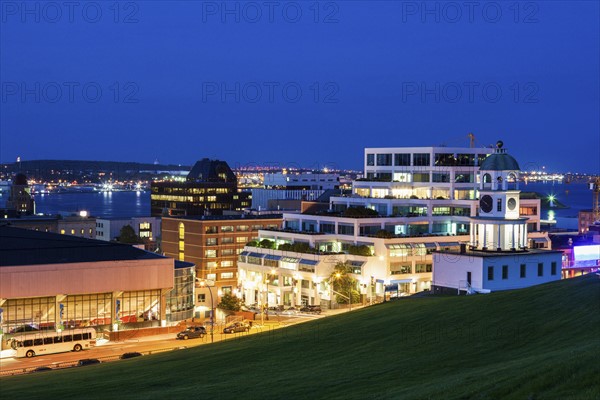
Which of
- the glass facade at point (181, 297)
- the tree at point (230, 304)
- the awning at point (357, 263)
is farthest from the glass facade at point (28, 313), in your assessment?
the awning at point (357, 263)

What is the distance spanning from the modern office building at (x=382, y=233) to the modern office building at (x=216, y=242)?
47.6 feet

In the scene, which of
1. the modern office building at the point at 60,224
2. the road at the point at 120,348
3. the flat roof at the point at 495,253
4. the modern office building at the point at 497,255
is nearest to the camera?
the road at the point at 120,348

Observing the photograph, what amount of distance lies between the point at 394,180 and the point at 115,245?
179 ft

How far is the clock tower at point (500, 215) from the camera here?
73.5 metres

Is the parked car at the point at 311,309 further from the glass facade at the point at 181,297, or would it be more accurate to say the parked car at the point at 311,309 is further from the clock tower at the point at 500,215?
the clock tower at the point at 500,215

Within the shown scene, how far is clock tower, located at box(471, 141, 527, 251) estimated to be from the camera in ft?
241

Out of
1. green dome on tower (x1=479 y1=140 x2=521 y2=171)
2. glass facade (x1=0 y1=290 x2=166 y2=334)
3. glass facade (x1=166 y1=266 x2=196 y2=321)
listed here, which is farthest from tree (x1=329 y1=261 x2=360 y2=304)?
green dome on tower (x1=479 y1=140 x2=521 y2=171)

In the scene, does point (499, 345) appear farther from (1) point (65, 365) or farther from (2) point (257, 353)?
(1) point (65, 365)

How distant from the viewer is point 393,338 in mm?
43812

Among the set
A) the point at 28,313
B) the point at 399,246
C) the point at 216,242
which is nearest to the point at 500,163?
the point at 399,246

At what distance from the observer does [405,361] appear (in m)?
36.9

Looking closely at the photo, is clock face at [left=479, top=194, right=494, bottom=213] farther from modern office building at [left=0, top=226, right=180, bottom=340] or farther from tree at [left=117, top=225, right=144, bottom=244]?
tree at [left=117, top=225, right=144, bottom=244]

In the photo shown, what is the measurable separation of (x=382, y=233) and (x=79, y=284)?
38.6 m

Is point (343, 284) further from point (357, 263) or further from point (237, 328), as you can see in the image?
point (237, 328)
